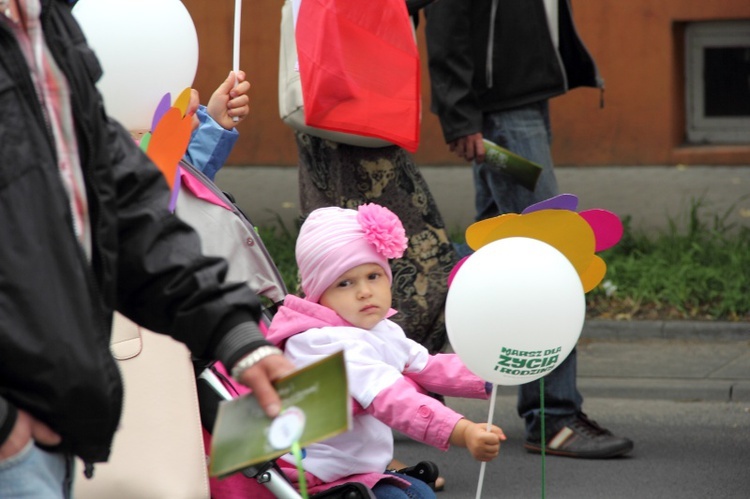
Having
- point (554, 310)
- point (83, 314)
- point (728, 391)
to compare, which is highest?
point (83, 314)

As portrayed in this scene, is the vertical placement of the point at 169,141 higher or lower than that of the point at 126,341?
higher

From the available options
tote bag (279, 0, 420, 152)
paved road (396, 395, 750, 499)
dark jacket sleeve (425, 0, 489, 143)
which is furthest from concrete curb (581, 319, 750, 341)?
tote bag (279, 0, 420, 152)

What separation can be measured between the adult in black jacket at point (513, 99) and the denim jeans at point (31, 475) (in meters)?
3.20

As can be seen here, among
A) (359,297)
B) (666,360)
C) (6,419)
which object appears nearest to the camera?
(6,419)

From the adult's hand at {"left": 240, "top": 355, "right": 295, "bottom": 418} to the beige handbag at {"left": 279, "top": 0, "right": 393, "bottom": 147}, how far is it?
2442 millimetres

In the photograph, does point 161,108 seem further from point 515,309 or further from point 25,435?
point 25,435

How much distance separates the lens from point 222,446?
2.32 m

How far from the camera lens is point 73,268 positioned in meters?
2.28

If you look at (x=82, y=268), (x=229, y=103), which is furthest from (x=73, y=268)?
(x=229, y=103)

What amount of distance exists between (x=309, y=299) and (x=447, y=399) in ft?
9.14

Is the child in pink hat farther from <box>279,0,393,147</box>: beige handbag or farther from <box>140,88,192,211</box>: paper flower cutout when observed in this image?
<box>279,0,393,147</box>: beige handbag

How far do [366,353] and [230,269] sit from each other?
1.69ft

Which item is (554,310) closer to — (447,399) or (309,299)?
(309,299)

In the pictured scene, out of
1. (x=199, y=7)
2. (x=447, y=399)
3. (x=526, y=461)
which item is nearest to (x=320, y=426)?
(x=526, y=461)
